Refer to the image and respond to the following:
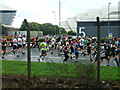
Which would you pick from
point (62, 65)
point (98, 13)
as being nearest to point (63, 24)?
point (98, 13)

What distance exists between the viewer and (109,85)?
4.98 metres

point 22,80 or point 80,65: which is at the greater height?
point 80,65

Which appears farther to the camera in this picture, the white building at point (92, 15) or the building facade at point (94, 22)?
the white building at point (92, 15)

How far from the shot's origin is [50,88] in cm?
470

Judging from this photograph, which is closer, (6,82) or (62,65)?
(6,82)

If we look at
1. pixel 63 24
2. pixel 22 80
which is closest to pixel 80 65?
pixel 22 80

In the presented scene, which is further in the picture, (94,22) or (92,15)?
(92,15)

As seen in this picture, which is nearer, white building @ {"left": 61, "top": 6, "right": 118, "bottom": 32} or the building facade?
the building facade

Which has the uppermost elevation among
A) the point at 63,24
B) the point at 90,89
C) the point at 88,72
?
Answer: the point at 63,24

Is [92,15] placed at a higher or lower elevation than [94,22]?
higher

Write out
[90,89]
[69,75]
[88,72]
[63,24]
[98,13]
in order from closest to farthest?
[90,89]
[88,72]
[69,75]
[98,13]
[63,24]

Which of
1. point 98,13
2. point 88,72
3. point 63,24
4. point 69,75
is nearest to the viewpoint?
point 88,72

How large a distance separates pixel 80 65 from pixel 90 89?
93 centimetres

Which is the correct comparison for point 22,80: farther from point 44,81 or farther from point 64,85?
point 64,85
